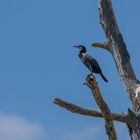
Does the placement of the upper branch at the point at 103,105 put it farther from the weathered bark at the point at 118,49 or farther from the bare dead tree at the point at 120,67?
the weathered bark at the point at 118,49

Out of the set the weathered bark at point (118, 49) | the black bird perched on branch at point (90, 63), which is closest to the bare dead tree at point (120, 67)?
the weathered bark at point (118, 49)

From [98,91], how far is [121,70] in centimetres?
371

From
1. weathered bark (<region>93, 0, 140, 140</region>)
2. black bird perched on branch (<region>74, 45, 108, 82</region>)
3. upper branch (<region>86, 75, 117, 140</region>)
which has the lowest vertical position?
upper branch (<region>86, 75, 117, 140</region>)

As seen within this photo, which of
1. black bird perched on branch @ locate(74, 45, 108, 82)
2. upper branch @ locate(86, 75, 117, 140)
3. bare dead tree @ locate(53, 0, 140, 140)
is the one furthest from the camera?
black bird perched on branch @ locate(74, 45, 108, 82)

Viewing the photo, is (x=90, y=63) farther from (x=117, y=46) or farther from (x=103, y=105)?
(x=103, y=105)

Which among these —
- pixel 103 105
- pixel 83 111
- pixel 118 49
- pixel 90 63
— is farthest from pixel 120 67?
pixel 90 63

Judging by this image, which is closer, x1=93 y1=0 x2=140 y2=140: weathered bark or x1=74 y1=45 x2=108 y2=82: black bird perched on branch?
x1=93 y1=0 x2=140 y2=140: weathered bark

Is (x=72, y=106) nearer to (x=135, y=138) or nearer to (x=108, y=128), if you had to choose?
(x=135, y=138)

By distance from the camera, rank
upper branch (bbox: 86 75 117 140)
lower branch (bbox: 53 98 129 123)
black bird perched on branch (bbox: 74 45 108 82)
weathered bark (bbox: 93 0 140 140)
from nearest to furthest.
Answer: upper branch (bbox: 86 75 117 140)
lower branch (bbox: 53 98 129 123)
weathered bark (bbox: 93 0 140 140)
black bird perched on branch (bbox: 74 45 108 82)

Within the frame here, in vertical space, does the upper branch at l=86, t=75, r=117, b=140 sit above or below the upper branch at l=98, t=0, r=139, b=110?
below

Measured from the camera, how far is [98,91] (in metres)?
9.41

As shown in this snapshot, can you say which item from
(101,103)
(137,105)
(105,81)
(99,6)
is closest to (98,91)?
(101,103)

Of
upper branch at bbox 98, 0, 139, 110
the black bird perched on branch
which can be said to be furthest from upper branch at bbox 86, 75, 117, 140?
the black bird perched on branch

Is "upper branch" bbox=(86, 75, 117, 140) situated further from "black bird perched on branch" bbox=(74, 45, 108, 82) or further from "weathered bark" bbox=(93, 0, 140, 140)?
"black bird perched on branch" bbox=(74, 45, 108, 82)
